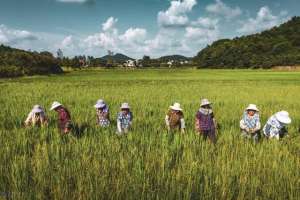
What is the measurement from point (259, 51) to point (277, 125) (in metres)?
100

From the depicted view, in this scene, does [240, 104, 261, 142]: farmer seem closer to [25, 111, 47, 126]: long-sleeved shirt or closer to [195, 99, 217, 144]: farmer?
[195, 99, 217, 144]: farmer

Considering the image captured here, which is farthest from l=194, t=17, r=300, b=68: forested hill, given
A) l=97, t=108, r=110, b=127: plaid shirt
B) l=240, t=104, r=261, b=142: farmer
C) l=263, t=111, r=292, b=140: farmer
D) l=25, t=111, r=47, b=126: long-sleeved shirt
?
l=25, t=111, r=47, b=126: long-sleeved shirt

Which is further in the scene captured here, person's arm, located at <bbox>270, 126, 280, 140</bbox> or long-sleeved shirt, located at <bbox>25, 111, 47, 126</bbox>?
long-sleeved shirt, located at <bbox>25, 111, 47, 126</bbox>

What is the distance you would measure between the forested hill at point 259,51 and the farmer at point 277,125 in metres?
78.5

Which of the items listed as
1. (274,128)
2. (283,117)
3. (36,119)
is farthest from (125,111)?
(283,117)

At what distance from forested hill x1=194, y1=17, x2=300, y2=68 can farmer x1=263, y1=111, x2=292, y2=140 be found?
7848cm

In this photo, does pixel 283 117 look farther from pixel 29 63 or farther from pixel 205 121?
pixel 29 63

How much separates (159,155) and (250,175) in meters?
1.39

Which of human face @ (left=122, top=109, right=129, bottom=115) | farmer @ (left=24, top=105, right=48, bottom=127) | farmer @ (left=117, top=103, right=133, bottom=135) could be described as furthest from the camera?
farmer @ (left=24, top=105, right=48, bottom=127)

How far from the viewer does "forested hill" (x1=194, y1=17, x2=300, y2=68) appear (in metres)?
89.7

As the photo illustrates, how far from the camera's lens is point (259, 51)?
102 m

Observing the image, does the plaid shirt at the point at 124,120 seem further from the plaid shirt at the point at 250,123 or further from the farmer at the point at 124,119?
the plaid shirt at the point at 250,123

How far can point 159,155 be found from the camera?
5496 millimetres

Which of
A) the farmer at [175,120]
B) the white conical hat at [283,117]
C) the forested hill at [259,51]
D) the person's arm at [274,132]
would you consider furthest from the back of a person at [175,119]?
the forested hill at [259,51]
